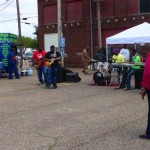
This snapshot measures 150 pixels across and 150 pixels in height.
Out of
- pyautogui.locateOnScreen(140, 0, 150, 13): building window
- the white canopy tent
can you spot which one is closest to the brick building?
pyautogui.locateOnScreen(140, 0, 150, 13): building window

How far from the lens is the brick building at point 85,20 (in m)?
31.5

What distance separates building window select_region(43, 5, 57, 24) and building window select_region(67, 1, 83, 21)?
69.4 inches

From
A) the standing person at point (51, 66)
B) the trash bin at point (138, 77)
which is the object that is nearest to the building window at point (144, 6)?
the trash bin at point (138, 77)

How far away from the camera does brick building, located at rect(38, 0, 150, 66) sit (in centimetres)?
3150

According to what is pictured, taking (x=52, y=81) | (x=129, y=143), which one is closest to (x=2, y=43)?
(x=52, y=81)

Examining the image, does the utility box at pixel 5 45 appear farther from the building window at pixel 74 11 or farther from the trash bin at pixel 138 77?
the building window at pixel 74 11

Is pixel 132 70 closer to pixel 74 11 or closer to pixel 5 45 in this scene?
pixel 5 45

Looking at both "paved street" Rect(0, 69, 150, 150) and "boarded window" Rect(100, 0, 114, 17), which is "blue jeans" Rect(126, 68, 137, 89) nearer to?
"paved street" Rect(0, 69, 150, 150)

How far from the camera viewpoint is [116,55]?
56.6 feet

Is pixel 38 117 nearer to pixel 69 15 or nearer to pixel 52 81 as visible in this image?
pixel 52 81

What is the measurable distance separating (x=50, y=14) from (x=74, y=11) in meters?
3.15

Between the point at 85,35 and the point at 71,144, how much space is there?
2817cm

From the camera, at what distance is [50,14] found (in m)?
37.9

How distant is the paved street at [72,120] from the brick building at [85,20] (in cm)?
1754
